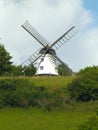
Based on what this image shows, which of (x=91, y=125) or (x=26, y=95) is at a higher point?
(x=26, y=95)

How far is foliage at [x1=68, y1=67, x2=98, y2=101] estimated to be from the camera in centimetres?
8656

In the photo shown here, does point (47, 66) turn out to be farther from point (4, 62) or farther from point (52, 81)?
point (52, 81)

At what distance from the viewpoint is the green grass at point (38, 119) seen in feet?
235

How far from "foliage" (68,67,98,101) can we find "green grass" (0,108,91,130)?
6.11 m

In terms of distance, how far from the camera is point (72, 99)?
282 feet

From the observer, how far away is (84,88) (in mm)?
86938

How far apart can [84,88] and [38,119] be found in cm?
1184

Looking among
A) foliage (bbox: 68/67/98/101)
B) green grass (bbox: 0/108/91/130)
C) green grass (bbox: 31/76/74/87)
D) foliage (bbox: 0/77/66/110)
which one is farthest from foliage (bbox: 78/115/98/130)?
green grass (bbox: 31/76/74/87)

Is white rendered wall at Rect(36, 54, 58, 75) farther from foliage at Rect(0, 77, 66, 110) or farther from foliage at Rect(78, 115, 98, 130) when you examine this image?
foliage at Rect(78, 115, 98, 130)

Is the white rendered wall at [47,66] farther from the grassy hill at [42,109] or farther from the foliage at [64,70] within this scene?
the grassy hill at [42,109]

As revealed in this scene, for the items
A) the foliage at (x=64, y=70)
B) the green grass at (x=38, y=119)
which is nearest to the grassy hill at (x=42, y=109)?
the green grass at (x=38, y=119)

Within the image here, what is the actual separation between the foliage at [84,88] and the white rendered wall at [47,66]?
1880cm

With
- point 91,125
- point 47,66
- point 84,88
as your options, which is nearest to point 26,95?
point 84,88

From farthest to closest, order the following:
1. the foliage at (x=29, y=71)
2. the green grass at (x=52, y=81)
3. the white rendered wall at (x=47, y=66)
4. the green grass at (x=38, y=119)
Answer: the foliage at (x=29, y=71) → the white rendered wall at (x=47, y=66) → the green grass at (x=52, y=81) → the green grass at (x=38, y=119)
